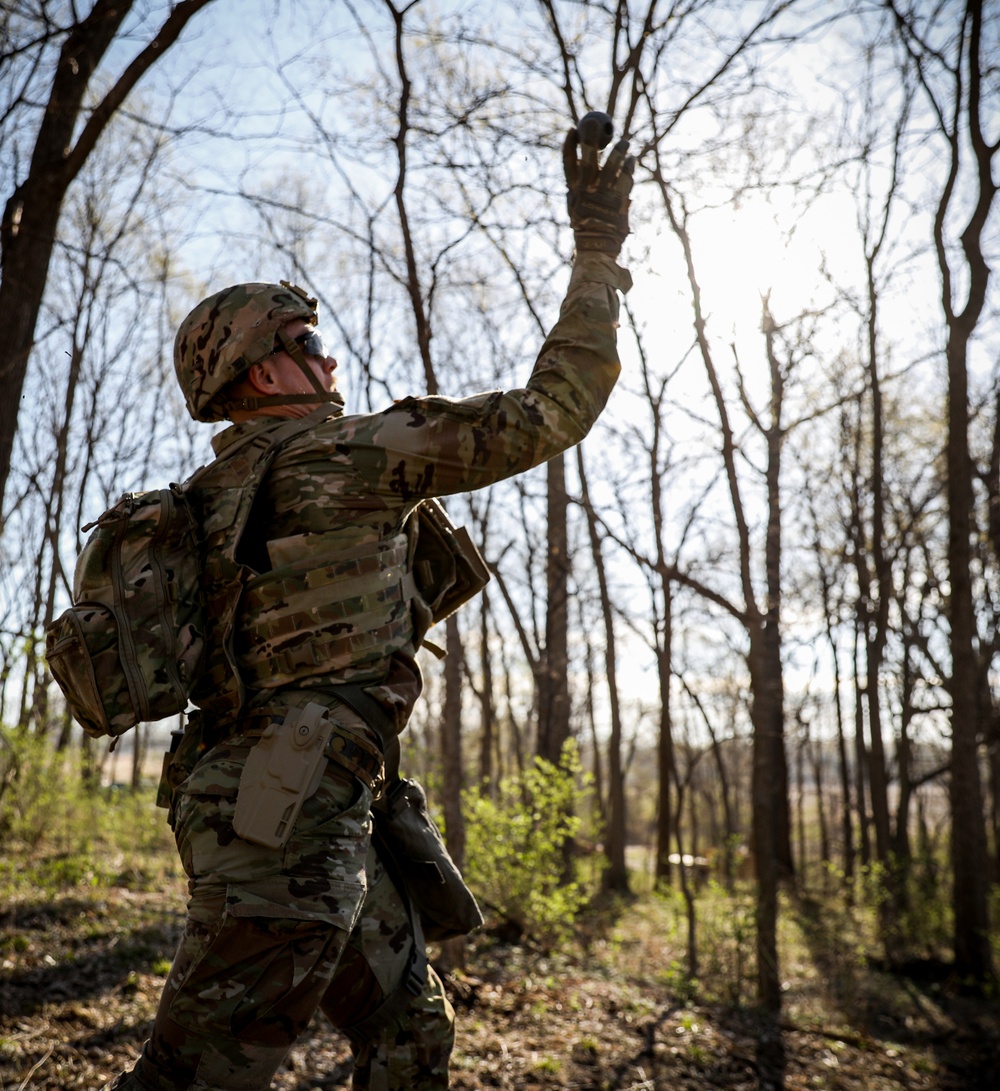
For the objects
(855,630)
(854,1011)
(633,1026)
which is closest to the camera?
(633,1026)

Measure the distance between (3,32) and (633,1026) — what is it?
6741 millimetres

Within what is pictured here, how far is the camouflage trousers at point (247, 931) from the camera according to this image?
1.68 meters

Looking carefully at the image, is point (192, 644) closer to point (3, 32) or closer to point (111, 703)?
point (111, 703)

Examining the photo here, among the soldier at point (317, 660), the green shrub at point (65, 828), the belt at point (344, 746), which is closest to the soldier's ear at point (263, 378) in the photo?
the soldier at point (317, 660)

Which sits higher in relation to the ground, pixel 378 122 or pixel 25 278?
pixel 378 122

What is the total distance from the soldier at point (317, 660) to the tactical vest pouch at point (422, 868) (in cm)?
6

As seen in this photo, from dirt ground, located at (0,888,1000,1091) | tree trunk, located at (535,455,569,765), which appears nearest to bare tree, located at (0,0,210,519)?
dirt ground, located at (0,888,1000,1091)

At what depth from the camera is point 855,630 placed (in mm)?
15852

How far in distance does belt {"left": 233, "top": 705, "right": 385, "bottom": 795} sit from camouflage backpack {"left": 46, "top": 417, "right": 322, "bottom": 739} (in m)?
0.16

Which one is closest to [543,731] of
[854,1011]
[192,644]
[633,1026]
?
[854,1011]

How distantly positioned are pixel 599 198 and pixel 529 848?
217 inches

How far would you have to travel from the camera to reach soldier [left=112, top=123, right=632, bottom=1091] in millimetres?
1709

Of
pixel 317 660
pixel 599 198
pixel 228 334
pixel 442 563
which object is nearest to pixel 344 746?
pixel 317 660

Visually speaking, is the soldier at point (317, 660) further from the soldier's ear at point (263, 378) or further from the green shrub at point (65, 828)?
the green shrub at point (65, 828)
